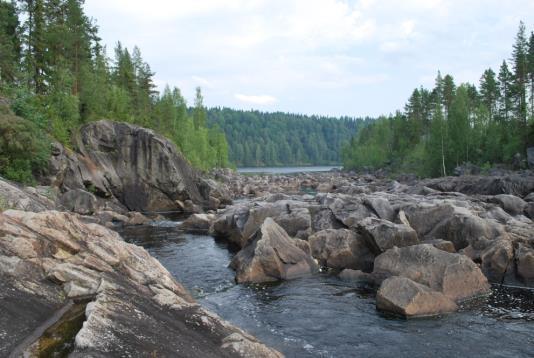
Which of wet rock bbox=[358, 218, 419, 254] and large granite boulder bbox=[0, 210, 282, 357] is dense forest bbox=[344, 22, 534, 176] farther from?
large granite boulder bbox=[0, 210, 282, 357]

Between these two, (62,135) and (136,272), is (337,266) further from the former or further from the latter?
(62,135)

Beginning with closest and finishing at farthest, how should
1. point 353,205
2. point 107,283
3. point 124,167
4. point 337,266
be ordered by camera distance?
point 107,283 < point 337,266 < point 353,205 < point 124,167

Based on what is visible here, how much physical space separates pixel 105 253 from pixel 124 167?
3660cm

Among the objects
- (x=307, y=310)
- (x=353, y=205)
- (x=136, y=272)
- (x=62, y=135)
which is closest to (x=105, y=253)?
(x=136, y=272)

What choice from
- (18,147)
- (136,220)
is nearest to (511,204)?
(136,220)

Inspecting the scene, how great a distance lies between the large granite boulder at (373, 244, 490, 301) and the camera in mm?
18234

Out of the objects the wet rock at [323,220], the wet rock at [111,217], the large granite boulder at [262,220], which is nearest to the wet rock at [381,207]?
the wet rock at [323,220]

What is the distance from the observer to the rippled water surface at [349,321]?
13.5 metres

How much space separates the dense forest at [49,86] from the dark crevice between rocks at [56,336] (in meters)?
25.4

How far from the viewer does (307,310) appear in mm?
17172

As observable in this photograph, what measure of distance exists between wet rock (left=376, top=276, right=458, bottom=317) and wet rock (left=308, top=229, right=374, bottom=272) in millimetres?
6351

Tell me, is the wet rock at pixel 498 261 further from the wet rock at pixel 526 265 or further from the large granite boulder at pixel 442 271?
the large granite boulder at pixel 442 271

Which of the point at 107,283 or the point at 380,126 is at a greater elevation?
the point at 380,126

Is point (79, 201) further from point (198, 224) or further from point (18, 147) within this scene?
point (198, 224)
